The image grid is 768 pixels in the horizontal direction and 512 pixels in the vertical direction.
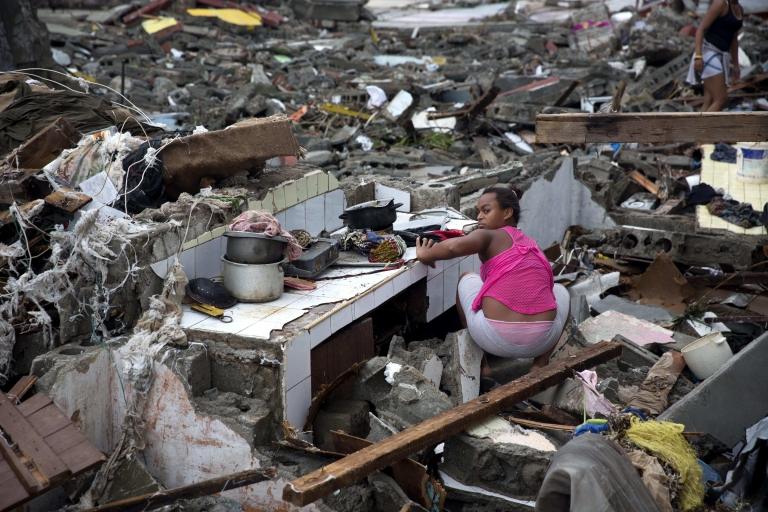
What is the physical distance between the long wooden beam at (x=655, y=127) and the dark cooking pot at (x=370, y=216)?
192cm

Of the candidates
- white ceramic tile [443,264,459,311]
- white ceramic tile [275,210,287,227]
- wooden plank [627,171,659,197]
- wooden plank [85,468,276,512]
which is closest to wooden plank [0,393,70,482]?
wooden plank [85,468,276,512]

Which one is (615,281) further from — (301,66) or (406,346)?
(301,66)

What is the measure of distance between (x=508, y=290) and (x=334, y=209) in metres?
1.94

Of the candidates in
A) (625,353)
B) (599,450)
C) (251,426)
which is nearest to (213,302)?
(251,426)

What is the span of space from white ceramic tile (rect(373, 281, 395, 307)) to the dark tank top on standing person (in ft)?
23.6

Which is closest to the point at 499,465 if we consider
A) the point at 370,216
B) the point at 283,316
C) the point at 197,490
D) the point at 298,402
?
the point at 298,402

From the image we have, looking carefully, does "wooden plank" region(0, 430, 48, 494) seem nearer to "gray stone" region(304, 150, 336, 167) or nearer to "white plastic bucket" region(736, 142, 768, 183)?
"gray stone" region(304, 150, 336, 167)

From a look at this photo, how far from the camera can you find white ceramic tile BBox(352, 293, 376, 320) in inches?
232

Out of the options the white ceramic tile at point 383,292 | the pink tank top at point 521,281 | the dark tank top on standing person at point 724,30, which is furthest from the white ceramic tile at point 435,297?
the dark tank top on standing person at point 724,30

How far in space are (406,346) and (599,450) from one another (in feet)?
9.86

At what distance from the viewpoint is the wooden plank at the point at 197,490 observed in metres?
4.96

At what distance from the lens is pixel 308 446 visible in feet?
16.8

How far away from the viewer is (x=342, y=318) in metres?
5.73

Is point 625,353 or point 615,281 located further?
point 615,281
